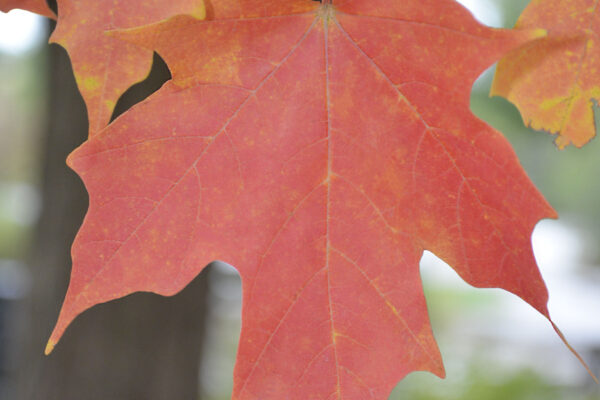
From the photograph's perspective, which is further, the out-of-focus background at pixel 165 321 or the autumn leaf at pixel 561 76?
the out-of-focus background at pixel 165 321

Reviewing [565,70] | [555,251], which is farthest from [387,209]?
[555,251]

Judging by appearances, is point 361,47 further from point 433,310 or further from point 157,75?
point 433,310

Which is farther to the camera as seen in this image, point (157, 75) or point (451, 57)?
point (157, 75)

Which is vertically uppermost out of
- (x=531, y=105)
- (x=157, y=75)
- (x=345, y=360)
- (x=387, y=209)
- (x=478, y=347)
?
(x=157, y=75)

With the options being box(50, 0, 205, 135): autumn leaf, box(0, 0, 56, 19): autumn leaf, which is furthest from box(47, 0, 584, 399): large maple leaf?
box(0, 0, 56, 19): autumn leaf

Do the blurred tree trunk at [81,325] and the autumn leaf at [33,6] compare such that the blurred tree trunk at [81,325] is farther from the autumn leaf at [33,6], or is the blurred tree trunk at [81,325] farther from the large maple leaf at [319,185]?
the large maple leaf at [319,185]

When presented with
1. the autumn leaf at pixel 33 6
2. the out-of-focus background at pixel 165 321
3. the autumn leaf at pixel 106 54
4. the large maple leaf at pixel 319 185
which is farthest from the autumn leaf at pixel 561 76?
the out-of-focus background at pixel 165 321

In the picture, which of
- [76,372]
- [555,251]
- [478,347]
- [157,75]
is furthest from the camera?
[555,251]
